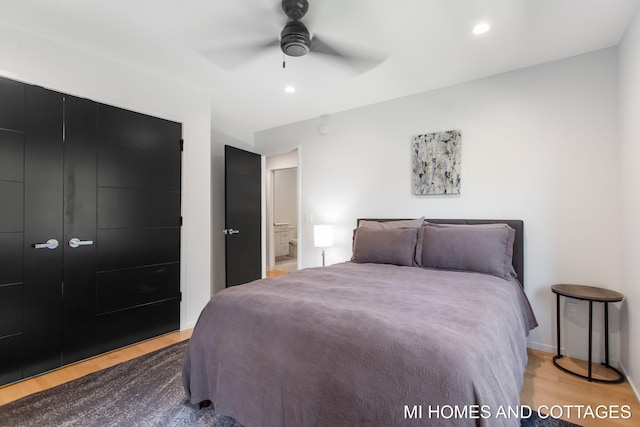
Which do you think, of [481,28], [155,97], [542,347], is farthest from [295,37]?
[542,347]

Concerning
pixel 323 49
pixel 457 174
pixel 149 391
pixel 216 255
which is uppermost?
pixel 323 49

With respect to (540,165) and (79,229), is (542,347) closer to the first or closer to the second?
(540,165)

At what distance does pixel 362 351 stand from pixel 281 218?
23.7ft

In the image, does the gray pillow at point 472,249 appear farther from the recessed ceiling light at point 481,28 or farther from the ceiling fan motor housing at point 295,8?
the ceiling fan motor housing at point 295,8

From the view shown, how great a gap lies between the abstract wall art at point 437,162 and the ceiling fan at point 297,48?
43.2 inches

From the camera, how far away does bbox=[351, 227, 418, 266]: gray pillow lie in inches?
110

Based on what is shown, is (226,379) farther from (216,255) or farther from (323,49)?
(216,255)

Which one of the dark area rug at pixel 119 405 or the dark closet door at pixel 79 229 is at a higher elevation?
the dark closet door at pixel 79 229

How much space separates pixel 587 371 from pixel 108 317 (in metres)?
3.97

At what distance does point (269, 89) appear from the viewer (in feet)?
10.7

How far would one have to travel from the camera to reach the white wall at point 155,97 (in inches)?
88.0

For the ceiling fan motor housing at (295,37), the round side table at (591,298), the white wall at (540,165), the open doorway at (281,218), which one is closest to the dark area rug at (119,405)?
the round side table at (591,298)

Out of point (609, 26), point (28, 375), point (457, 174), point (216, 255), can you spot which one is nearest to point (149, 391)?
point (28, 375)

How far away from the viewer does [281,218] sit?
27.3 feet
